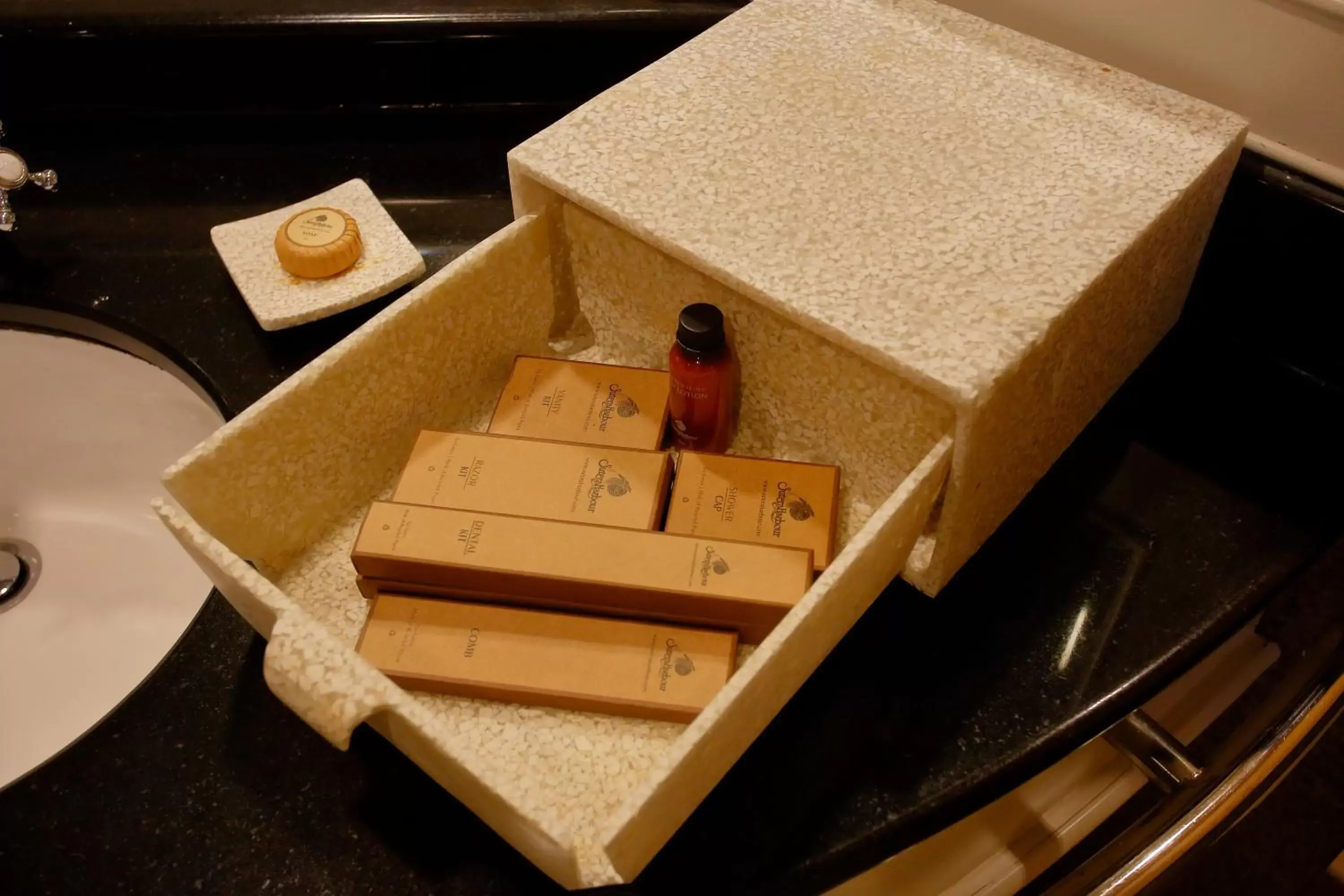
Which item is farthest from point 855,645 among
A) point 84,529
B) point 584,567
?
point 84,529

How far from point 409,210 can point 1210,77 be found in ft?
2.04

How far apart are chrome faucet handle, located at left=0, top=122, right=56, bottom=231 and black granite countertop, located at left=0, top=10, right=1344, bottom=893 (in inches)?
1.6

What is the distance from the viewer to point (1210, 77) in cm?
67

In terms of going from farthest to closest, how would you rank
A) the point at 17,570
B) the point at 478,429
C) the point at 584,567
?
the point at 17,570, the point at 478,429, the point at 584,567

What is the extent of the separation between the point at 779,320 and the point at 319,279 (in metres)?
0.37

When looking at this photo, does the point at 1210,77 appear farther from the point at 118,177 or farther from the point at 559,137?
the point at 118,177

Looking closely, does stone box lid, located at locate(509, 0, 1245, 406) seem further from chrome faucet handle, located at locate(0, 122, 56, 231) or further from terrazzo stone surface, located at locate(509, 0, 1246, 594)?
chrome faucet handle, located at locate(0, 122, 56, 231)

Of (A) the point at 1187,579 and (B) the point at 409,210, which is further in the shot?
(B) the point at 409,210

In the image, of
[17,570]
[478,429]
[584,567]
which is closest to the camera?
[584,567]

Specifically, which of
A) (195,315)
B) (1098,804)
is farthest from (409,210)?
(1098,804)

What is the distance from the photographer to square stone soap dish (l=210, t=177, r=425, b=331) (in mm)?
720

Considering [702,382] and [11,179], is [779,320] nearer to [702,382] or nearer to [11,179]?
[702,382]

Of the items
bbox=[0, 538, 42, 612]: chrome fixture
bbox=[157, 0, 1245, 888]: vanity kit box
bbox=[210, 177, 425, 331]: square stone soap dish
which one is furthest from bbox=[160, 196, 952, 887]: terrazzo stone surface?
bbox=[0, 538, 42, 612]: chrome fixture

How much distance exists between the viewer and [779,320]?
58 centimetres
